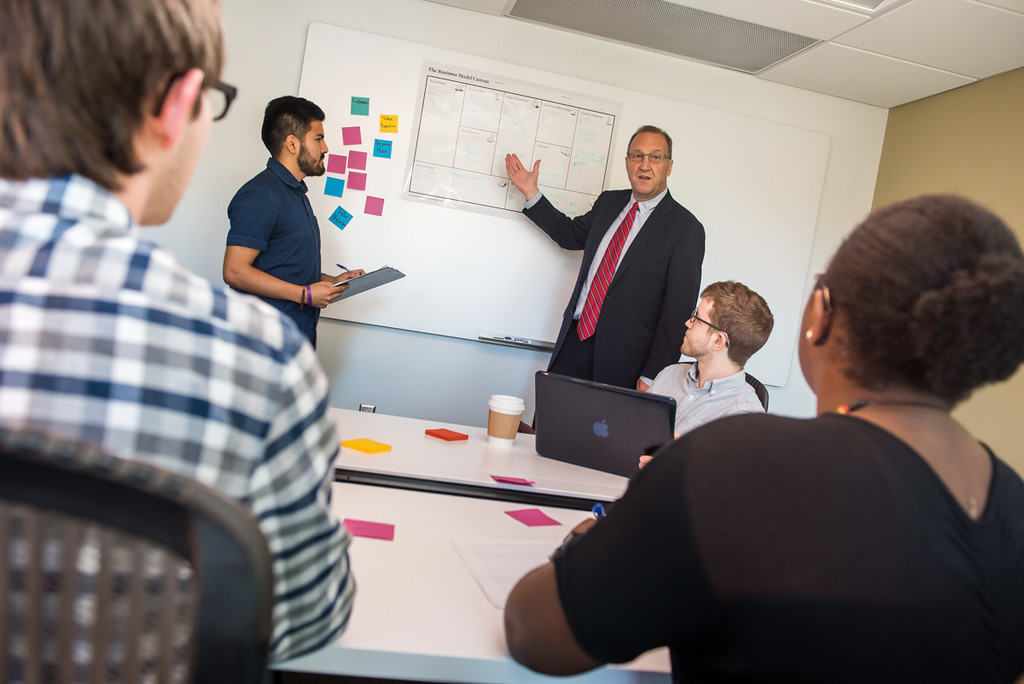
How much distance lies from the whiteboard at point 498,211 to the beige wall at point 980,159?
468mm

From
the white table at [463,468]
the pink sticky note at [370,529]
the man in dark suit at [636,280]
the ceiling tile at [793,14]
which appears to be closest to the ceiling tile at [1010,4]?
the ceiling tile at [793,14]

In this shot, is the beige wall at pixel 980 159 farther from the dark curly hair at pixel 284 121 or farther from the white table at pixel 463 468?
the dark curly hair at pixel 284 121

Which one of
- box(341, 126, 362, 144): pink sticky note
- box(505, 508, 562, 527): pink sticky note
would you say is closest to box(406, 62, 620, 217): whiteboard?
box(341, 126, 362, 144): pink sticky note

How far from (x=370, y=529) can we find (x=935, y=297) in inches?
38.2

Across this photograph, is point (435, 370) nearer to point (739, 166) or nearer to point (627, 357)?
point (627, 357)

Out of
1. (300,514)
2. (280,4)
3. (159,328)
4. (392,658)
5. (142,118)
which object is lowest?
(392,658)

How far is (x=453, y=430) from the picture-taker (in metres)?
2.32

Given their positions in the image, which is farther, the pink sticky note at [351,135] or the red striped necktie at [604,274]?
the pink sticky note at [351,135]

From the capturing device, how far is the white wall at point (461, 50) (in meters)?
3.52

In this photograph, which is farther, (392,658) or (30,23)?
(392,658)

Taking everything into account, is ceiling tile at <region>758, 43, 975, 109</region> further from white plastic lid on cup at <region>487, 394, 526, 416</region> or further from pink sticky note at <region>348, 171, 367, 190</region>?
white plastic lid on cup at <region>487, 394, 526, 416</region>

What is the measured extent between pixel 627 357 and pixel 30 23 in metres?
2.99

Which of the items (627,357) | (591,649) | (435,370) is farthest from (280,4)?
(591,649)

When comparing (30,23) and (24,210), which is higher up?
(30,23)
